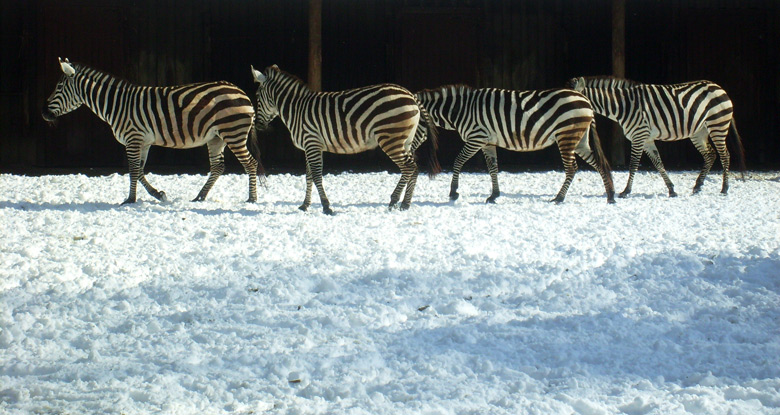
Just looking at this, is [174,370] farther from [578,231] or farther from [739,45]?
[739,45]

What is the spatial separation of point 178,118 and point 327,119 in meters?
1.67

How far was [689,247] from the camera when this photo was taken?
22.8ft

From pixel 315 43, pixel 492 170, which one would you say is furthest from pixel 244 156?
pixel 315 43

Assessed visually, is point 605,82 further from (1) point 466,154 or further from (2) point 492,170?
(1) point 466,154

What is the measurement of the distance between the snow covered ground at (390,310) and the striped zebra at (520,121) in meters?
0.93

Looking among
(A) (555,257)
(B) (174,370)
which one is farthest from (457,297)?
(B) (174,370)

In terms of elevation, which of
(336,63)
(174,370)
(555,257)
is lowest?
(174,370)

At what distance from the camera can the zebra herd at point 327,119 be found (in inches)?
348

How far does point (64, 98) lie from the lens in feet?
32.8

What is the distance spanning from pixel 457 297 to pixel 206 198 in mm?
4944

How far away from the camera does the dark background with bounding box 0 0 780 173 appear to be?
13781 millimetres

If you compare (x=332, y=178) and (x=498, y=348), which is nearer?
(x=498, y=348)

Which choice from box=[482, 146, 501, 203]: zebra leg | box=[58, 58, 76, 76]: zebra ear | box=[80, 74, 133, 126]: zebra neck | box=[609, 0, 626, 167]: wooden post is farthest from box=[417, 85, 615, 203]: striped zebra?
box=[609, 0, 626, 167]: wooden post

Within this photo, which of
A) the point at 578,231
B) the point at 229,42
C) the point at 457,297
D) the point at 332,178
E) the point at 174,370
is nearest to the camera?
the point at 174,370
